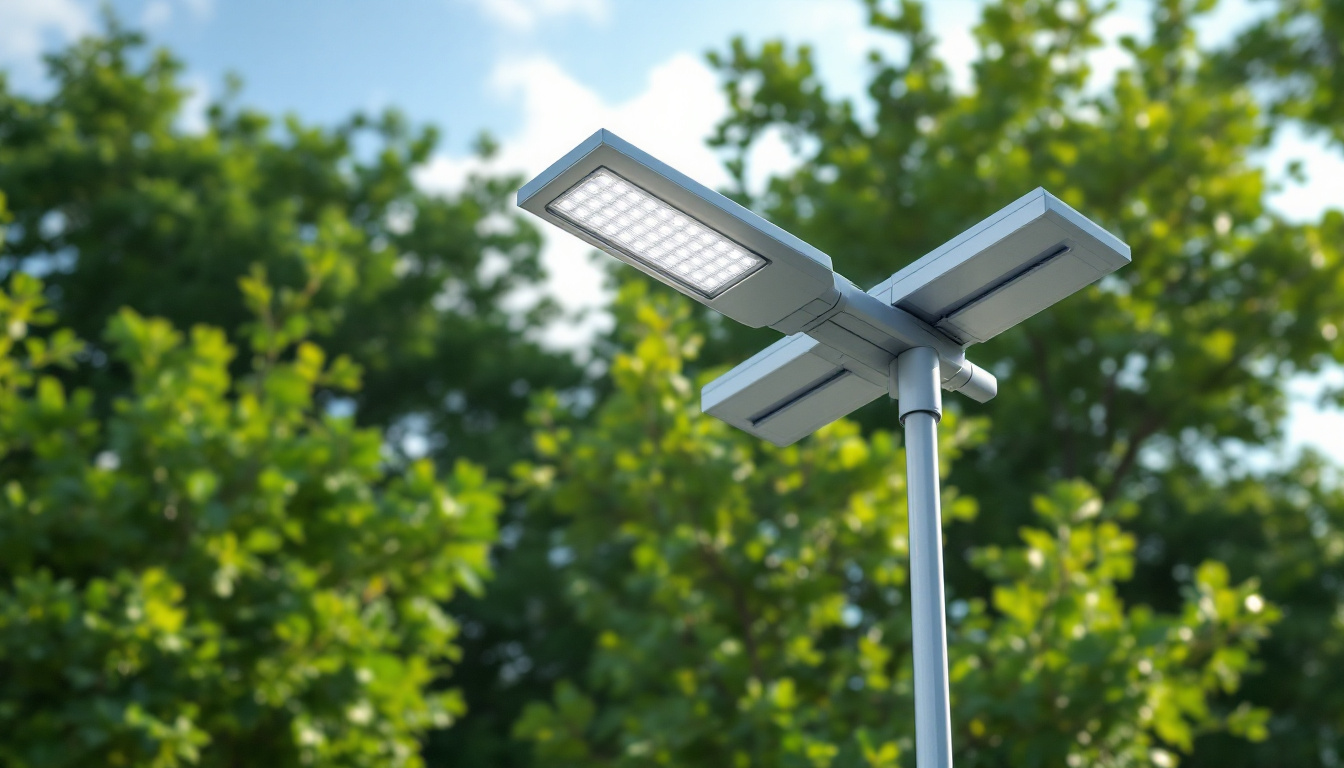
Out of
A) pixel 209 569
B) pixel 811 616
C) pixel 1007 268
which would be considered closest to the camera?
pixel 1007 268

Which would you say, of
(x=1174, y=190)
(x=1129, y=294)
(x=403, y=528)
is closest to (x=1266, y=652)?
(x=1129, y=294)

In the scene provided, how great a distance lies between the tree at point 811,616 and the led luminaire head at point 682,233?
295cm

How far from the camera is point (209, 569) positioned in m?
5.73

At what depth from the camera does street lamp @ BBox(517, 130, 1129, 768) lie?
238 centimetres

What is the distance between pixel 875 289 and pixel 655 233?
1.97ft

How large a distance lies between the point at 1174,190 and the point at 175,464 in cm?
631

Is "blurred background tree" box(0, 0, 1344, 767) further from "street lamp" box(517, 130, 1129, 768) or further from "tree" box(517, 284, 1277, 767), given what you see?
"street lamp" box(517, 130, 1129, 768)

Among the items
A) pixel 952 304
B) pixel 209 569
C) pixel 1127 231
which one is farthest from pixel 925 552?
pixel 1127 231

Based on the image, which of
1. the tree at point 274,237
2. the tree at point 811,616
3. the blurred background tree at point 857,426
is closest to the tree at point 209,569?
the blurred background tree at point 857,426

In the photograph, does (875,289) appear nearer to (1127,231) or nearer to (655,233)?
(655,233)

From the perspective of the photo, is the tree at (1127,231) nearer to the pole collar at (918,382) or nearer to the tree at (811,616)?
the tree at (811,616)

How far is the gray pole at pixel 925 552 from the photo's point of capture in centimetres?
238

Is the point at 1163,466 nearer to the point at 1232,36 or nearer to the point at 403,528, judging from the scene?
the point at 1232,36

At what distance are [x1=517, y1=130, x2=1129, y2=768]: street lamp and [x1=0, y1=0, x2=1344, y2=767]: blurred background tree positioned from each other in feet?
7.80
